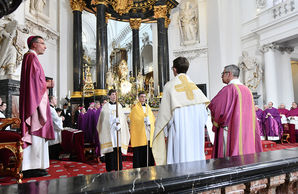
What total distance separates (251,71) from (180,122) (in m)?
10.9

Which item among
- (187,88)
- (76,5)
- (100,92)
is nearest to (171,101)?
(187,88)

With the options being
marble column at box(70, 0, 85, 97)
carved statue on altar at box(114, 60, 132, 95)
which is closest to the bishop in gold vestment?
marble column at box(70, 0, 85, 97)

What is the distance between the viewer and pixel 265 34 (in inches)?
469

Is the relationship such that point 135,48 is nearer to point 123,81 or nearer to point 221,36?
point 123,81

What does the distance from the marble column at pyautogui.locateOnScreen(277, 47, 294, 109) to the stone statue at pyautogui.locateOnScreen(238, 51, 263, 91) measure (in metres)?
1.26

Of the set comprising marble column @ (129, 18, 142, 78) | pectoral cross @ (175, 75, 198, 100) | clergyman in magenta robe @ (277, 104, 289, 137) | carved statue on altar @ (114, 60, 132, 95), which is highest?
marble column @ (129, 18, 142, 78)

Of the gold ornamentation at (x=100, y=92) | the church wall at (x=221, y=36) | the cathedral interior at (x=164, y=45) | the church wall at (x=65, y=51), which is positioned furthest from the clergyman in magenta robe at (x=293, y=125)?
the church wall at (x=65, y=51)

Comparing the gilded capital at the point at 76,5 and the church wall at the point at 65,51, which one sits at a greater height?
the gilded capital at the point at 76,5

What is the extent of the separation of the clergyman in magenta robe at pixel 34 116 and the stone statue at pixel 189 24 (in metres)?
11.8

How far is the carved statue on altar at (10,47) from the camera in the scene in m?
6.17

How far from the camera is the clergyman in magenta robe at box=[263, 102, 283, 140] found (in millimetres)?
9750

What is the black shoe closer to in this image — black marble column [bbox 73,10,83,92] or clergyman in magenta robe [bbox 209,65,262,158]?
clergyman in magenta robe [bbox 209,65,262,158]

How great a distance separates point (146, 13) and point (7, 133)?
12640mm

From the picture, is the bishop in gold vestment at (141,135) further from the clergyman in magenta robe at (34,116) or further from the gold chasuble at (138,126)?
the clergyman in magenta robe at (34,116)
